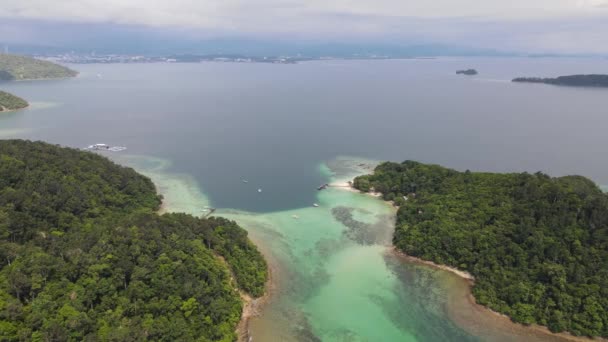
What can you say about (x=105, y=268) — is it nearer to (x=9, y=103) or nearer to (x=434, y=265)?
(x=434, y=265)

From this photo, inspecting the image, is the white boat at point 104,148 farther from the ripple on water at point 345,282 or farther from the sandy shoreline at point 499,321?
the sandy shoreline at point 499,321

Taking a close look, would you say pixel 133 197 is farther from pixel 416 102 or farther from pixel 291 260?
pixel 416 102

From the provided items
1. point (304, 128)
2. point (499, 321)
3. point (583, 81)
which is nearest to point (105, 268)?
point (499, 321)

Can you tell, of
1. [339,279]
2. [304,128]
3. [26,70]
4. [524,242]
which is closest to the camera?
[524,242]

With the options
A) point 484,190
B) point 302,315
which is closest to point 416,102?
point 484,190

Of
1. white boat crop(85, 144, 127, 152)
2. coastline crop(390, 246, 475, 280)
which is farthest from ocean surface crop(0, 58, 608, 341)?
white boat crop(85, 144, 127, 152)

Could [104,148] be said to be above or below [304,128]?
below

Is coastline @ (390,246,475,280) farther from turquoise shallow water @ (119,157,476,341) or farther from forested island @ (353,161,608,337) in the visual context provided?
turquoise shallow water @ (119,157,476,341)
